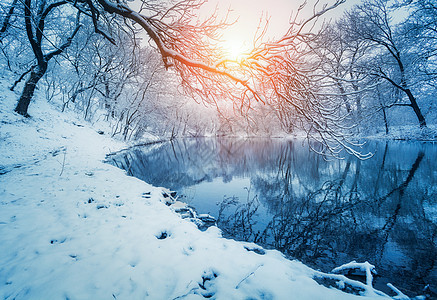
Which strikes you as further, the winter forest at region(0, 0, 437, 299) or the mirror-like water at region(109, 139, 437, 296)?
the mirror-like water at region(109, 139, 437, 296)

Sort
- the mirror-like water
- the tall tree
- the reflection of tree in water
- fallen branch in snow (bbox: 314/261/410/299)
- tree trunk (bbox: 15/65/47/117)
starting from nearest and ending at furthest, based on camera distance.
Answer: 1. fallen branch in snow (bbox: 314/261/410/299)
2. the reflection of tree in water
3. the mirror-like water
4. tree trunk (bbox: 15/65/47/117)
5. the tall tree

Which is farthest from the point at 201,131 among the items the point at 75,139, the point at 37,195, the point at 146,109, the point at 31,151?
the point at 37,195

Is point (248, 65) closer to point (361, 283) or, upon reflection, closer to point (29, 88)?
point (361, 283)

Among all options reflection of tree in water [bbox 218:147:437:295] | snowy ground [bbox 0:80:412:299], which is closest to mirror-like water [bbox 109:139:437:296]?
reflection of tree in water [bbox 218:147:437:295]

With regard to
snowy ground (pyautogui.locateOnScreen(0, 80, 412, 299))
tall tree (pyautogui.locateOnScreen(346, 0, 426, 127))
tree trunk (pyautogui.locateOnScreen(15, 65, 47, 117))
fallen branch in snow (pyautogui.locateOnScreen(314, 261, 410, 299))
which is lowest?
snowy ground (pyautogui.locateOnScreen(0, 80, 412, 299))

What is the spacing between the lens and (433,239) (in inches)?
142

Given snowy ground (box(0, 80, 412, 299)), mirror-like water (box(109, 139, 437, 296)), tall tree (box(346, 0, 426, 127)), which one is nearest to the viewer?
snowy ground (box(0, 80, 412, 299))

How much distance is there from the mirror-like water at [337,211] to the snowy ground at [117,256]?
3.19 feet

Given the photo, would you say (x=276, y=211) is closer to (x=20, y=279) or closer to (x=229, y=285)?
(x=229, y=285)

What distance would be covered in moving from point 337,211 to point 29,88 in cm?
1538

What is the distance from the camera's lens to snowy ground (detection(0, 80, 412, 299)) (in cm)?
184

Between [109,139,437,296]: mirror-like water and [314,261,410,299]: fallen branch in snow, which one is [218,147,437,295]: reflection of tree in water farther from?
[314,261,410,299]: fallen branch in snow

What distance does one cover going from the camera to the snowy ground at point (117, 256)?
1.84 meters

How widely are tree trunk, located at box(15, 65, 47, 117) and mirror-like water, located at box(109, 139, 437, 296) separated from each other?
708 centimetres
